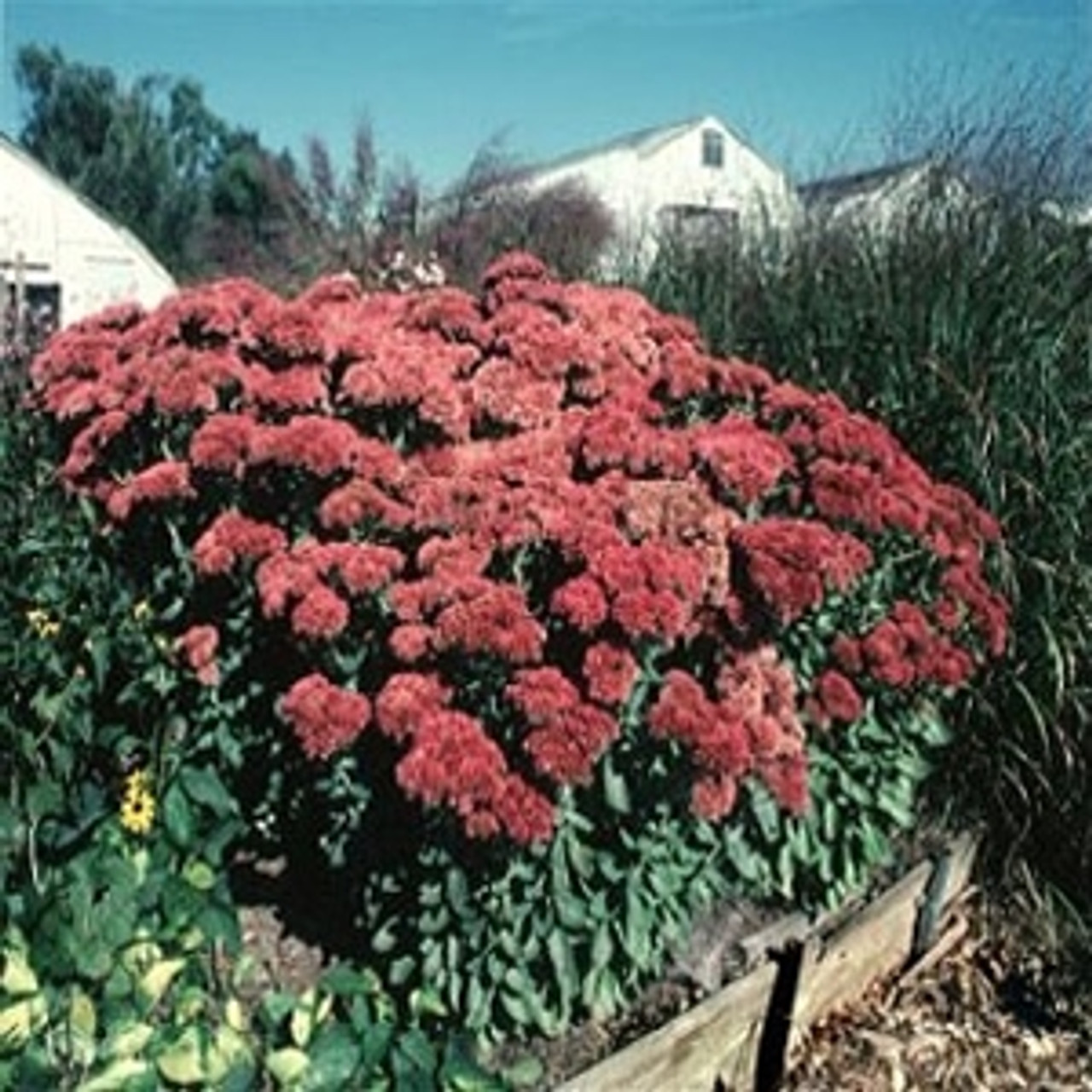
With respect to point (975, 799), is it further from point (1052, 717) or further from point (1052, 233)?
point (1052, 233)

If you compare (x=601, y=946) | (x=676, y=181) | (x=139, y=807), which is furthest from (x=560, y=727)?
(x=676, y=181)

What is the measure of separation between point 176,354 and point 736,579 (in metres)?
1.41

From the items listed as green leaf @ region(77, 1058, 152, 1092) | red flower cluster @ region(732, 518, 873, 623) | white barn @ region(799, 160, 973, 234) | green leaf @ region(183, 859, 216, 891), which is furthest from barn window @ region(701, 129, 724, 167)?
green leaf @ region(77, 1058, 152, 1092)

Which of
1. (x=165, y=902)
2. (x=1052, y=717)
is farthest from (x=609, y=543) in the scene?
(x=1052, y=717)

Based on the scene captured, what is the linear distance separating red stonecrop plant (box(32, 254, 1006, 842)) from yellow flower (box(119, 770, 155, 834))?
1.15 ft

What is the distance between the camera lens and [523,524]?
3.12 m

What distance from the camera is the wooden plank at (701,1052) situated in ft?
10.1

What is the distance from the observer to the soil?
3418 millimetres

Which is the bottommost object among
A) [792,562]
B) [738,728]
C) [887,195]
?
[738,728]

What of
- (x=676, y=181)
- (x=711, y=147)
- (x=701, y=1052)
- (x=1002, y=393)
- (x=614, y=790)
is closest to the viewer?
(x=614, y=790)

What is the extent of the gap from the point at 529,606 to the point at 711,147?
34197mm

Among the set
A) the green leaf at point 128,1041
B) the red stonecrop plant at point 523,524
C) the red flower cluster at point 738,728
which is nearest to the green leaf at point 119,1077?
the green leaf at point 128,1041

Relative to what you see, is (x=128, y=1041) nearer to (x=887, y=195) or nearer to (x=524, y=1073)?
(x=524, y=1073)

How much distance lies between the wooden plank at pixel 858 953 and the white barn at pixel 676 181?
345cm
